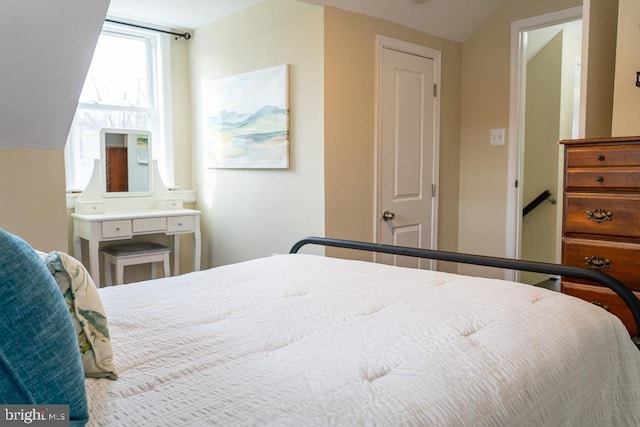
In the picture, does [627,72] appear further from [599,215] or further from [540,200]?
[540,200]

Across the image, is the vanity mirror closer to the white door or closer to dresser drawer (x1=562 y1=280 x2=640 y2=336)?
the white door

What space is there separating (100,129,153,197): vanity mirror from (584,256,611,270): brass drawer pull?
Result: 3.19m

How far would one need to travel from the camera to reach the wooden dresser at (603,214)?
2117 mm

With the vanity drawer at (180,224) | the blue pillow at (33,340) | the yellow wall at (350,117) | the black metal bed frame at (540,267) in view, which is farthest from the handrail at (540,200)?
the blue pillow at (33,340)

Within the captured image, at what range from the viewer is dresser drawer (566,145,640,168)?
2113mm

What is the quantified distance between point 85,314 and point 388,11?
2939mm

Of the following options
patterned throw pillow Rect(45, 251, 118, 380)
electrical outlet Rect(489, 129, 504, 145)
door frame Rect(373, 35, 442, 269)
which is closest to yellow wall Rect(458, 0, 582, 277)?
electrical outlet Rect(489, 129, 504, 145)

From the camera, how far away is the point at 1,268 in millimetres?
695

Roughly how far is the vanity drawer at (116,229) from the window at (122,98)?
545 mm

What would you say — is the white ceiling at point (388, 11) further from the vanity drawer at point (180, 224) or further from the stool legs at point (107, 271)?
the stool legs at point (107, 271)

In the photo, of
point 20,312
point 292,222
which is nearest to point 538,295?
point 20,312

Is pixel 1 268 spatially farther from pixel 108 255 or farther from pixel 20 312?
pixel 108 255

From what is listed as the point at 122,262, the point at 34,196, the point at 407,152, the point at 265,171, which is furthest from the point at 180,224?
the point at 407,152

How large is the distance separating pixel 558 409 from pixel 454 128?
10.3ft
